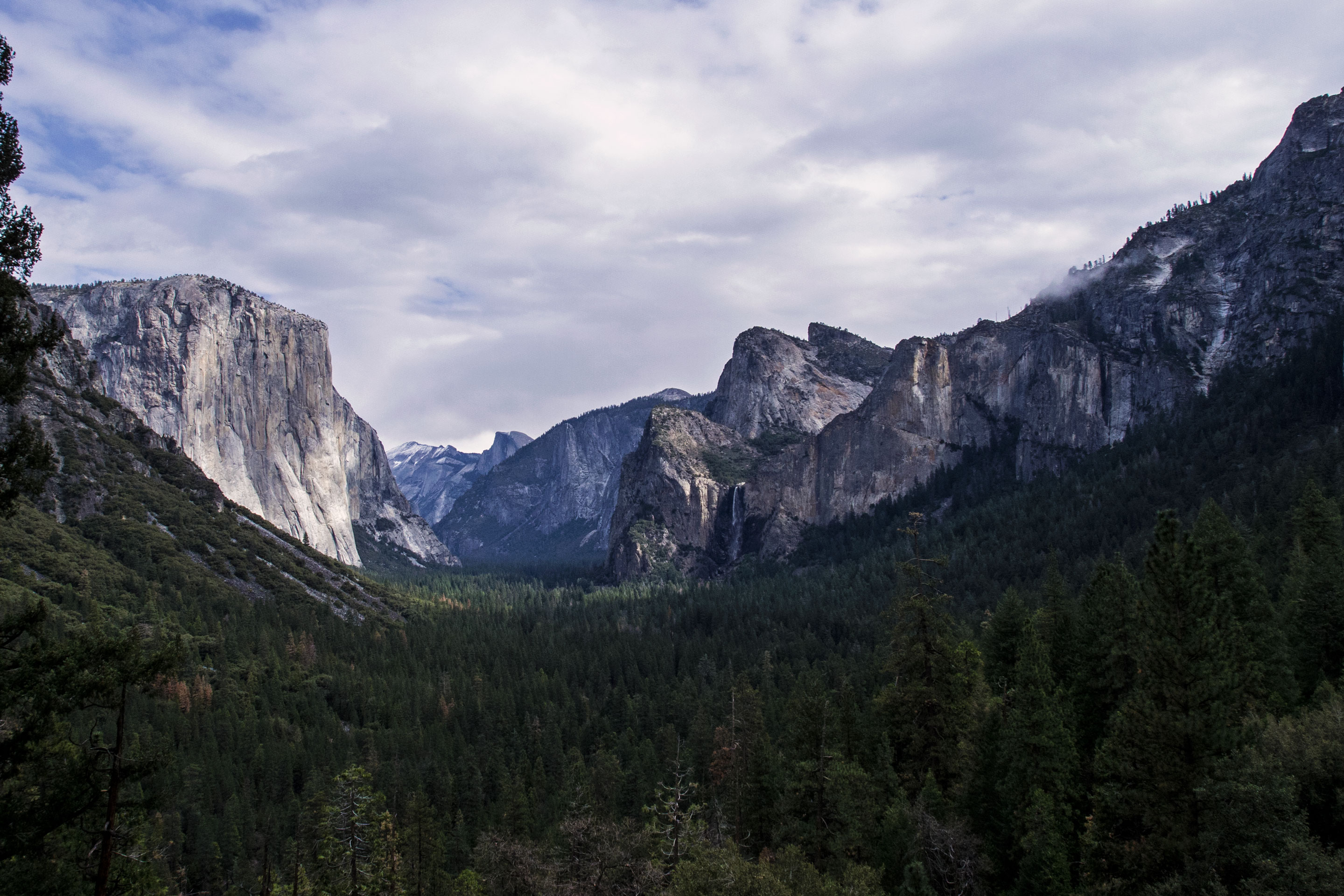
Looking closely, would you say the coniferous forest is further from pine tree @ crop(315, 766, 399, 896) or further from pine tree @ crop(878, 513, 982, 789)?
pine tree @ crop(315, 766, 399, 896)

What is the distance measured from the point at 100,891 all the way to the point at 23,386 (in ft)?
34.9

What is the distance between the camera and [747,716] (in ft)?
209

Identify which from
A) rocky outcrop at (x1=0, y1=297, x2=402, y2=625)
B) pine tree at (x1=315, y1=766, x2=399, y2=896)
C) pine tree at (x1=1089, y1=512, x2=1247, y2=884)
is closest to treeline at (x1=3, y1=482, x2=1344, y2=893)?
pine tree at (x1=1089, y1=512, x2=1247, y2=884)

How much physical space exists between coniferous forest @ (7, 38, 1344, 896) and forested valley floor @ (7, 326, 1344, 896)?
0.19m

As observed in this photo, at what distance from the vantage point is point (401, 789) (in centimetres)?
7150

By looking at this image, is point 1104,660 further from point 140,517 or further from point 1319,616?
point 140,517

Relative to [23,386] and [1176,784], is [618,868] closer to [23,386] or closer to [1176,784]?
[1176,784]

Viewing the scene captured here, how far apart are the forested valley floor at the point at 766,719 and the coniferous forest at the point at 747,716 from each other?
0.19 metres

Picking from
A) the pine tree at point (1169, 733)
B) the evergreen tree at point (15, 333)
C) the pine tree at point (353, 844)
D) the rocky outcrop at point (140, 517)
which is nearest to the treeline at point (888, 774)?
the pine tree at point (1169, 733)

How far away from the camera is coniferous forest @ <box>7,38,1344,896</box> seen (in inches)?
789

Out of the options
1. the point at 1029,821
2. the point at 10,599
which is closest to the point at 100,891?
the point at 1029,821

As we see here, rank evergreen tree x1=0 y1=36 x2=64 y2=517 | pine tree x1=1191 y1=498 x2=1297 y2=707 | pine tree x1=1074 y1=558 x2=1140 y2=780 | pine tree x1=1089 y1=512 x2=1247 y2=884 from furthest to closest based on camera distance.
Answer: pine tree x1=1074 y1=558 x2=1140 y2=780 → pine tree x1=1191 y1=498 x2=1297 y2=707 → pine tree x1=1089 y1=512 x2=1247 y2=884 → evergreen tree x1=0 y1=36 x2=64 y2=517

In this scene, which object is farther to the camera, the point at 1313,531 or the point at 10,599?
the point at 10,599

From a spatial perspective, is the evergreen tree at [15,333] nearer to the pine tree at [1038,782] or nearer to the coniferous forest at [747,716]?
the coniferous forest at [747,716]
